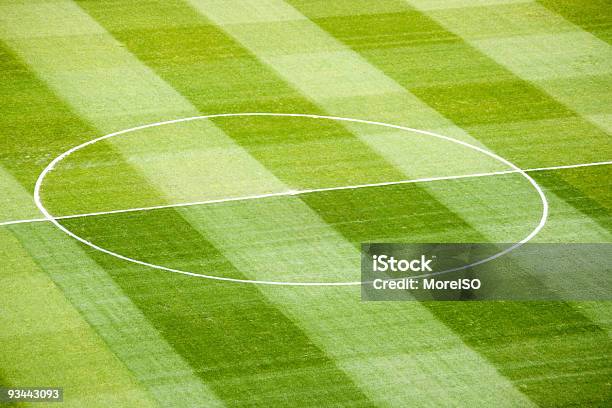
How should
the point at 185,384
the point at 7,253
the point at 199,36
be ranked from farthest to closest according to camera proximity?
the point at 199,36 → the point at 7,253 → the point at 185,384

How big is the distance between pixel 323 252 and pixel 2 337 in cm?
420

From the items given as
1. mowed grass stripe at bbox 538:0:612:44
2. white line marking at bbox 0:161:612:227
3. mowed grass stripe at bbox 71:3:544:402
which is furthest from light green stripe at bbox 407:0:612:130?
mowed grass stripe at bbox 71:3:544:402

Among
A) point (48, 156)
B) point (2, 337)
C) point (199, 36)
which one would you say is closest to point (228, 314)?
point (2, 337)

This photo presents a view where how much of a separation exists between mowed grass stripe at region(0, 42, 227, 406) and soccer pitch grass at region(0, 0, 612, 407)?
0.12 ft

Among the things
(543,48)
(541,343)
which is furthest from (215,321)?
(543,48)

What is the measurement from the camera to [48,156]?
1906 centimetres

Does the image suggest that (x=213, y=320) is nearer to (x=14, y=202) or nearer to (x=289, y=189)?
(x=289, y=189)

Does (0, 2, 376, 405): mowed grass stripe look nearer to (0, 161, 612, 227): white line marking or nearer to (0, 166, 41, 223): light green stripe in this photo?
(0, 161, 612, 227): white line marking

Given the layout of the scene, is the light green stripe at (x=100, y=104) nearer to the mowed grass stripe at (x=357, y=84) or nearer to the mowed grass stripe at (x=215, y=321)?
the mowed grass stripe at (x=215, y=321)

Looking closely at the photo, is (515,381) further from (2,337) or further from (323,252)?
(2,337)

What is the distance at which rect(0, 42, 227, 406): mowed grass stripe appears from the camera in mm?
13664

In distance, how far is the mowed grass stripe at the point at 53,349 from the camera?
13352 millimetres

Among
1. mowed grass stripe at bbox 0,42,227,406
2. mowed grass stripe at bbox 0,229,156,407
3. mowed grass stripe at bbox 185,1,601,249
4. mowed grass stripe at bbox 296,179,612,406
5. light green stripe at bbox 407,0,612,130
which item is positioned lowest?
mowed grass stripe at bbox 0,229,156,407

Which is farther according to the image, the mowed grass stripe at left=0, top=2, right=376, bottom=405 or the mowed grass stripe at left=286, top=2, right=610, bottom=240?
the mowed grass stripe at left=286, top=2, right=610, bottom=240
